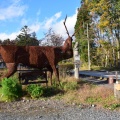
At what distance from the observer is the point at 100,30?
37.9 meters

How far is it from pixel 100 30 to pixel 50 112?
96.1ft

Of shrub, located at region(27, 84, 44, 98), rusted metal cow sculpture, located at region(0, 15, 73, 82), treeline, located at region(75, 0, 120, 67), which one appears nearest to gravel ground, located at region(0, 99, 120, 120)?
shrub, located at region(27, 84, 44, 98)

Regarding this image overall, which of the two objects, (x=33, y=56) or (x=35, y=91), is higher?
(x=33, y=56)

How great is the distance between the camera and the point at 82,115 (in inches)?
362

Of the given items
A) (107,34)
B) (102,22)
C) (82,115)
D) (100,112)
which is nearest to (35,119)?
(82,115)

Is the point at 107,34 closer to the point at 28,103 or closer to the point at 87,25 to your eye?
the point at 87,25

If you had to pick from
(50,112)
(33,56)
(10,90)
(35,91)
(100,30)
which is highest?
(100,30)

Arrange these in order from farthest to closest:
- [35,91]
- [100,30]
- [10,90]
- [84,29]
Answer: [84,29], [100,30], [35,91], [10,90]

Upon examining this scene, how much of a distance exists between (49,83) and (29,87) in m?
2.48

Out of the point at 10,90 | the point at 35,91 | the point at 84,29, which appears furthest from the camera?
the point at 84,29

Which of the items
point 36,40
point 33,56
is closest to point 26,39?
point 36,40

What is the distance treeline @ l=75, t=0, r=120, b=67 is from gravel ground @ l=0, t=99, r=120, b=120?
25355mm

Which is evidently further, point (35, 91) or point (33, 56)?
point (33, 56)

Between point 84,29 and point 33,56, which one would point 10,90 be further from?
point 84,29
